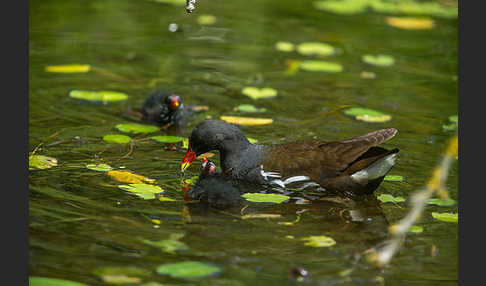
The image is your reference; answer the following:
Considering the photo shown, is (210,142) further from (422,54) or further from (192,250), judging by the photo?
(422,54)

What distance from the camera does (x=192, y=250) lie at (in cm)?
541

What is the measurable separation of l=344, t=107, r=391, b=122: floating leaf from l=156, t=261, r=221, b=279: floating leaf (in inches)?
162

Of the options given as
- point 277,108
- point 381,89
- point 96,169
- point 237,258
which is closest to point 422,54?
point 381,89

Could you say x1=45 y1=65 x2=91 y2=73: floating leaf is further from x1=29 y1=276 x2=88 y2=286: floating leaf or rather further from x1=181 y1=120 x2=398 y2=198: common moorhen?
x1=29 y1=276 x2=88 y2=286: floating leaf

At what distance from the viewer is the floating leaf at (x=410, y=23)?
12.5 m

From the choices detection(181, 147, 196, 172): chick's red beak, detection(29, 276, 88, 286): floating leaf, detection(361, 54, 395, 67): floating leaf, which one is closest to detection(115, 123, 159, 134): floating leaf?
detection(181, 147, 196, 172): chick's red beak

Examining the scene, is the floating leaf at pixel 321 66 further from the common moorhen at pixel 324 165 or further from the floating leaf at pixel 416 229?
the floating leaf at pixel 416 229

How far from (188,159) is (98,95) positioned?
230 centimetres

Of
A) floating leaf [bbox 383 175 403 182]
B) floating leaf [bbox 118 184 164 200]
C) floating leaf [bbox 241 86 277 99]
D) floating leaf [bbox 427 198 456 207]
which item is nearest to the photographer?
floating leaf [bbox 118 184 164 200]

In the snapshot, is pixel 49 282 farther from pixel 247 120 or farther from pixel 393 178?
pixel 247 120

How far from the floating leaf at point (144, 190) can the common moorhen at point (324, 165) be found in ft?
2.18

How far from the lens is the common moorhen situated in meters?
6.69

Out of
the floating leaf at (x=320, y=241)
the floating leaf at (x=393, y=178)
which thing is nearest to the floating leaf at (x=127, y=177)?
the floating leaf at (x=320, y=241)

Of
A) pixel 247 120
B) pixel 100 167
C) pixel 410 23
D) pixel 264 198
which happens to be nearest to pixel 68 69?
pixel 247 120
